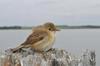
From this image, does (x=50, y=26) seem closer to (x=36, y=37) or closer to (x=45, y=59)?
(x=36, y=37)

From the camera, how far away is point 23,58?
19.2 ft

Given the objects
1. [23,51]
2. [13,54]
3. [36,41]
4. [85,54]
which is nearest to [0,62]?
[13,54]

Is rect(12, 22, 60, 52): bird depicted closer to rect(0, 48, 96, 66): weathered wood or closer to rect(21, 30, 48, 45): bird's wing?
rect(21, 30, 48, 45): bird's wing

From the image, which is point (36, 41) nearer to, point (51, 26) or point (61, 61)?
point (51, 26)

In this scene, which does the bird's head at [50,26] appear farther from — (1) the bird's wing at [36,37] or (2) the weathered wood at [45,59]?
(2) the weathered wood at [45,59]

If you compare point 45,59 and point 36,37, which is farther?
point 36,37

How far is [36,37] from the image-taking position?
307 inches

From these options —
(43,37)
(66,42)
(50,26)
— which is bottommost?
(66,42)

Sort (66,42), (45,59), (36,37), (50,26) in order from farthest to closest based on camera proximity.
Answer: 1. (66,42)
2. (50,26)
3. (36,37)
4. (45,59)

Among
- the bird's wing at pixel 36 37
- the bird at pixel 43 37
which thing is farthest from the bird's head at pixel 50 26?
the bird's wing at pixel 36 37

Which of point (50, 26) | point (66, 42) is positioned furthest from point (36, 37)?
point (66, 42)

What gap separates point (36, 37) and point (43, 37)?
227mm

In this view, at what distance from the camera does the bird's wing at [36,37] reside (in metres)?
7.58

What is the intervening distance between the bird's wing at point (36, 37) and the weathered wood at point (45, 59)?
49.9 inches
